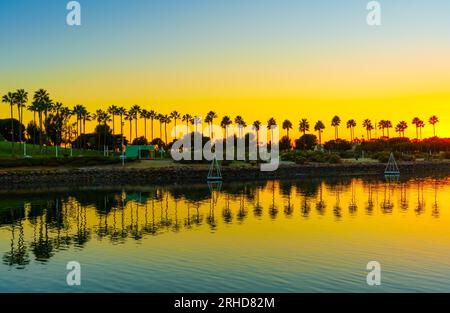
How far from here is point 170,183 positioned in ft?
399

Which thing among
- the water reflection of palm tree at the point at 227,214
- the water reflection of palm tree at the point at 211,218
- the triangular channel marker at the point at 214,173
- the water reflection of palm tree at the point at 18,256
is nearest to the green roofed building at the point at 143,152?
the triangular channel marker at the point at 214,173

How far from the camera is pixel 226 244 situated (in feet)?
142

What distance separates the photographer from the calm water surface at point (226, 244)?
31219 mm

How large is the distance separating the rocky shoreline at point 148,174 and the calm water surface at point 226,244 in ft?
115

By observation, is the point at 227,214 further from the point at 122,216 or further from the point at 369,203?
the point at 369,203

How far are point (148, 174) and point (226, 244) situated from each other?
8842 centimetres

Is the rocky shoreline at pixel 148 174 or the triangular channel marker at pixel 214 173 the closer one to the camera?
the rocky shoreline at pixel 148 174

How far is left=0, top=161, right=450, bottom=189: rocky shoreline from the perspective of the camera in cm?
11456

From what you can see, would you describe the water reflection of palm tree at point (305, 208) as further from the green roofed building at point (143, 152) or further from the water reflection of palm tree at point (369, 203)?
the green roofed building at point (143, 152)

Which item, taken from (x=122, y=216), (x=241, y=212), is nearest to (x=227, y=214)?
(x=241, y=212)

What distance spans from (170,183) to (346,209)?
60.2m
